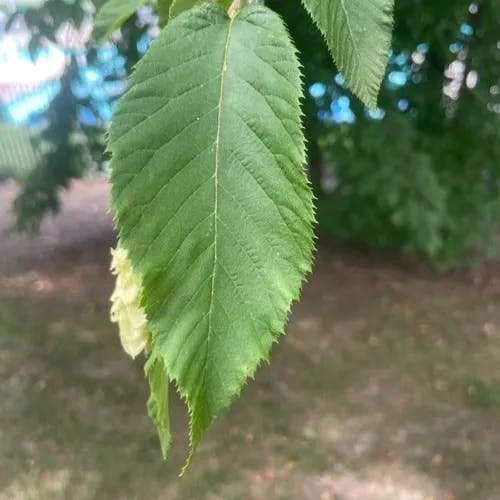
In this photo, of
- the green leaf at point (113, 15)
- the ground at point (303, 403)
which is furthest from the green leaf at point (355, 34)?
the ground at point (303, 403)

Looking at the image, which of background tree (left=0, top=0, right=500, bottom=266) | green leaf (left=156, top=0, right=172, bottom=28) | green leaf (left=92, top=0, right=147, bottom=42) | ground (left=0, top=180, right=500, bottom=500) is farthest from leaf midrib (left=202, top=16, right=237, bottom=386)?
ground (left=0, top=180, right=500, bottom=500)

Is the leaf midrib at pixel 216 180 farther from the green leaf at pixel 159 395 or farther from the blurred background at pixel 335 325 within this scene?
the blurred background at pixel 335 325

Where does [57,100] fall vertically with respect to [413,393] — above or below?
above

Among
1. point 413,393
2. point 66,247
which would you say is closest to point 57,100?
point 66,247

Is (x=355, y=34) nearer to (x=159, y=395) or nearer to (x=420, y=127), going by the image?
(x=159, y=395)

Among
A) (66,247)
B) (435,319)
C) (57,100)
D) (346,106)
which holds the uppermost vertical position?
(346,106)

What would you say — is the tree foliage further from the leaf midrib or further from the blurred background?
the blurred background

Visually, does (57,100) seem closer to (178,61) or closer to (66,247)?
(66,247)
